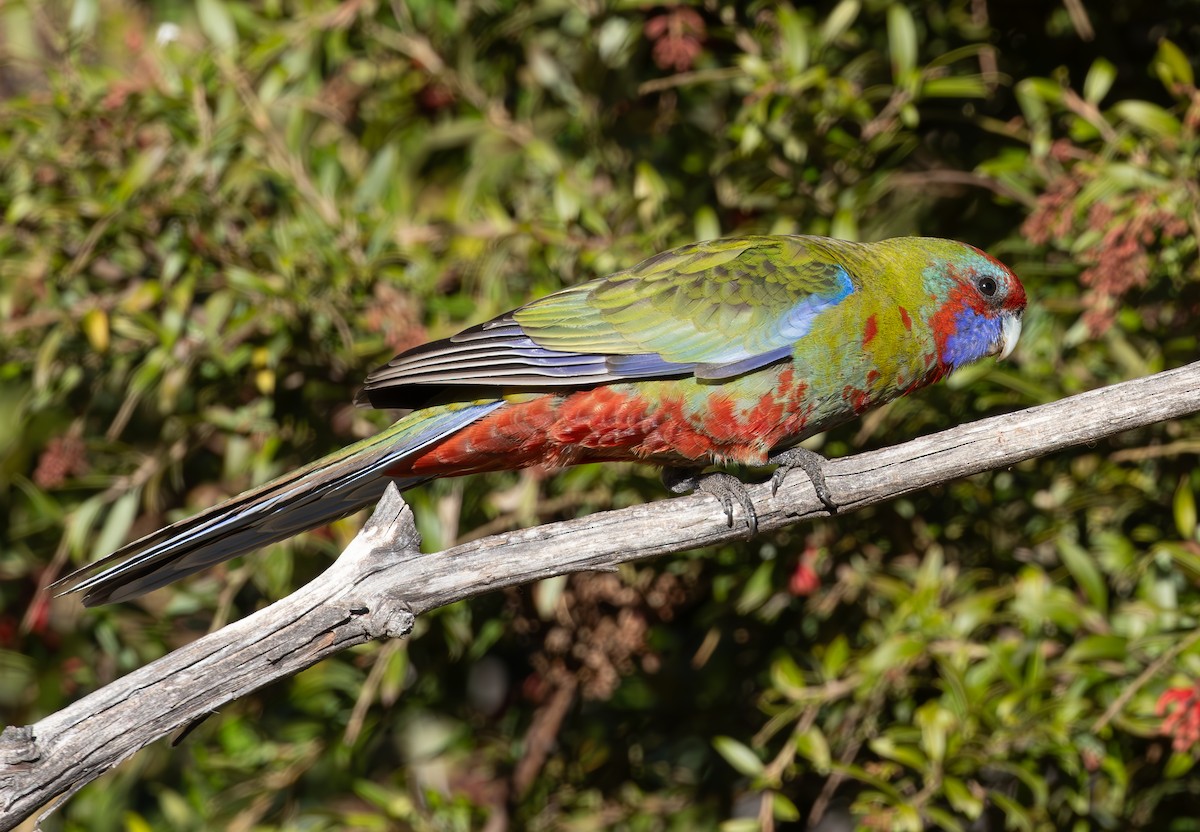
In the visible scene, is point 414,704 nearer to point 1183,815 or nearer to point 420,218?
point 420,218

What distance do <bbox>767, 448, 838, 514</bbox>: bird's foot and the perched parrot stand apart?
11 mm

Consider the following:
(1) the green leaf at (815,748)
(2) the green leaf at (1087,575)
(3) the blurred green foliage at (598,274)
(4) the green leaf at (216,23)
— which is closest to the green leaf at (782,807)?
(3) the blurred green foliage at (598,274)

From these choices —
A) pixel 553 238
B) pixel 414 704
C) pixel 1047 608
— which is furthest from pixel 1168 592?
pixel 414 704

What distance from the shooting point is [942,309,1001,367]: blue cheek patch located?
3627mm

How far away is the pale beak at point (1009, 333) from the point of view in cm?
366

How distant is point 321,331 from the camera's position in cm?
388

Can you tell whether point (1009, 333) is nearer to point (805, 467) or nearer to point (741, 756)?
point (805, 467)

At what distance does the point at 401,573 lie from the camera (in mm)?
2631

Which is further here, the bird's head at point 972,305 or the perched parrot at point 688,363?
the bird's head at point 972,305

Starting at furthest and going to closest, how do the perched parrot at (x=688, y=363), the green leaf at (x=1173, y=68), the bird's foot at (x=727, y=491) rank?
Answer: the green leaf at (x=1173, y=68)
the perched parrot at (x=688, y=363)
the bird's foot at (x=727, y=491)

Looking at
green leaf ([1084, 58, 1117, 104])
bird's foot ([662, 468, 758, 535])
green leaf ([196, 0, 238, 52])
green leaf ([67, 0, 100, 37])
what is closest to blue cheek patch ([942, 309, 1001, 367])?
green leaf ([1084, 58, 1117, 104])

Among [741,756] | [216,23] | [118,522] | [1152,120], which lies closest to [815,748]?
[741,756]

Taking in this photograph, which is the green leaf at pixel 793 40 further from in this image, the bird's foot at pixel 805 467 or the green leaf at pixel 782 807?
the green leaf at pixel 782 807

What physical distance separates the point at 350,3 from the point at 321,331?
118 cm
